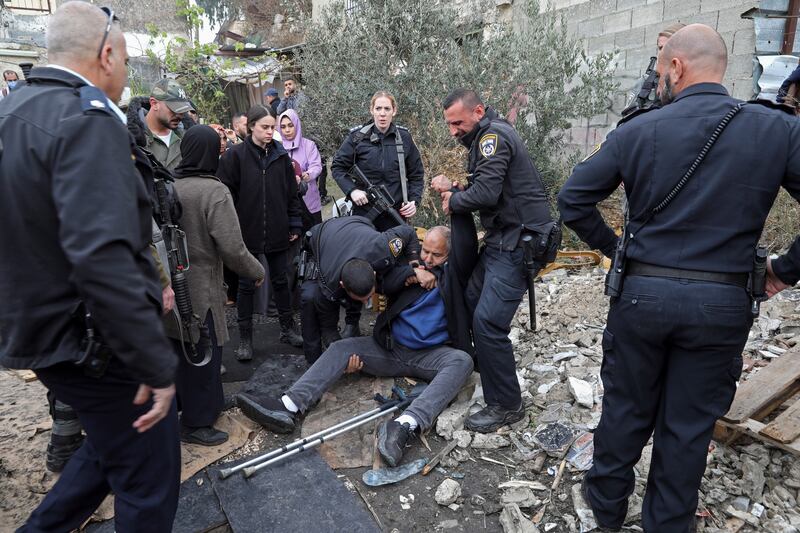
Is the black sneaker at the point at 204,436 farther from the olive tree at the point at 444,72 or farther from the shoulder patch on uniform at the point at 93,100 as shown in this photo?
the olive tree at the point at 444,72

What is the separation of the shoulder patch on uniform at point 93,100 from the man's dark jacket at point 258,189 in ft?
8.66

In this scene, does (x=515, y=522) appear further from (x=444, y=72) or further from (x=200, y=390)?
(x=444, y=72)

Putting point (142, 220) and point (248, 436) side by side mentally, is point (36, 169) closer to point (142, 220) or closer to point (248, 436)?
point (142, 220)

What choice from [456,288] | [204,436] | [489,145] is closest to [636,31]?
[489,145]

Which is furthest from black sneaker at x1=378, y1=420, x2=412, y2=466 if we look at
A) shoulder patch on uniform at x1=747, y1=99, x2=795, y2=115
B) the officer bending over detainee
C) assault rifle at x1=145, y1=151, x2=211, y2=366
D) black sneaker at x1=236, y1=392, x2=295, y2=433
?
shoulder patch on uniform at x1=747, y1=99, x2=795, y2=115

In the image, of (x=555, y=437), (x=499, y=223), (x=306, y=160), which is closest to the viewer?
(x=555, y=437)

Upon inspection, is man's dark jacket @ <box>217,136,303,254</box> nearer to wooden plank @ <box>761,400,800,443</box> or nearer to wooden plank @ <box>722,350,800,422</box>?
wooden plank @ <box>722,350,800,422</box>

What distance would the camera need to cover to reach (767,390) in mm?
2861

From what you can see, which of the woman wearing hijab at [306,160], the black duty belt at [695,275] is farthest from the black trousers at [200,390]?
the woman wearing hijab at [306,160]

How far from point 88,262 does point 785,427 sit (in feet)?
9.83

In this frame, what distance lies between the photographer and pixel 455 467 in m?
2.92

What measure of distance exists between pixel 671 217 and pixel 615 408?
0.83 m

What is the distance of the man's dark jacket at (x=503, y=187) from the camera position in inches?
122

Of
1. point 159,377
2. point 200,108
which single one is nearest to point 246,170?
point 159,377
